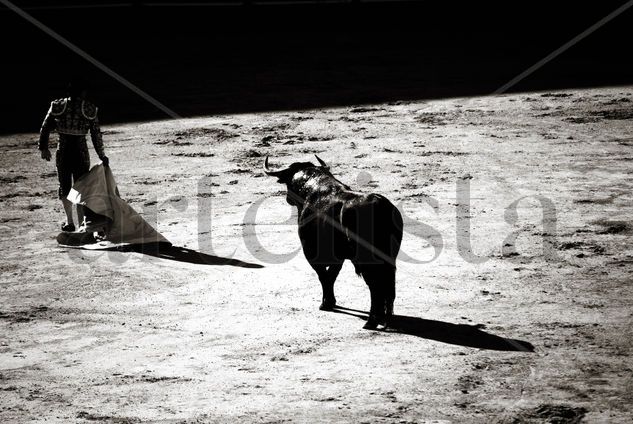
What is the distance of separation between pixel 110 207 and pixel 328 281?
276 cm

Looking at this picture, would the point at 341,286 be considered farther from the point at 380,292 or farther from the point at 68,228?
the point at 68,228

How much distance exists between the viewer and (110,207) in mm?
8953

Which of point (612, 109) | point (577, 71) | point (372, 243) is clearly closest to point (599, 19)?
point (577, 71)

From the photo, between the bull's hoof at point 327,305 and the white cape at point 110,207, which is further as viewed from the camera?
the white cape at point 110,207

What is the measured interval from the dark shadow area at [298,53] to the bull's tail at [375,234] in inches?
274

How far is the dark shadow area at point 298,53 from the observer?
13992mm

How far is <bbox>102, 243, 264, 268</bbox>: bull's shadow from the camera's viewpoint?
27.2 ft

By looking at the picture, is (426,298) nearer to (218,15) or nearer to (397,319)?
(397,319)

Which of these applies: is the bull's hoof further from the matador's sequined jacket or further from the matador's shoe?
the matador's shoe

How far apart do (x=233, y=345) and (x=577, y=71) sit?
9.54 meters

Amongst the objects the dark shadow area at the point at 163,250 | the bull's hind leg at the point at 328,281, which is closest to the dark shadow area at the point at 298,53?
the dark shadow area at the point at 163,250

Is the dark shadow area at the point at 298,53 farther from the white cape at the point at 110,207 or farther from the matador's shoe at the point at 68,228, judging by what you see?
the white cape at the point at 110,207

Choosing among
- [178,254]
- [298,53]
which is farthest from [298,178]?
[298,53]

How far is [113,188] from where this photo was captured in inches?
356
